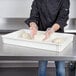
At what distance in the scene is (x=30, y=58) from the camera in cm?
103

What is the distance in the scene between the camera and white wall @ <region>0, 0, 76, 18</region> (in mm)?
2383

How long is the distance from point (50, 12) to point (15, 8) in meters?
0.97

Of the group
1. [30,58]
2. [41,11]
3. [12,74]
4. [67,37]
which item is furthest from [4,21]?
[30,58]

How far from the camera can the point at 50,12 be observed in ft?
4.99

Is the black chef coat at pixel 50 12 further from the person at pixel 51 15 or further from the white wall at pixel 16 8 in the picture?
the white wall at pixel 16 8

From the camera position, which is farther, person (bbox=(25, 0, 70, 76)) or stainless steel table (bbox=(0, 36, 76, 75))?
person (bbox=(25, 0, 70, 76))

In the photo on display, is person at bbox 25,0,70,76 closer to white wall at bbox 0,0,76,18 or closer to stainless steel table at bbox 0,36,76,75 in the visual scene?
stainless steel table at bbox 0,36,76,75

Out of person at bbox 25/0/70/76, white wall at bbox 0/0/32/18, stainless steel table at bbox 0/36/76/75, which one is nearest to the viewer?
stainless steel table at bbox 0/36/76/75

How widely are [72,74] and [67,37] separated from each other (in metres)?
1.10

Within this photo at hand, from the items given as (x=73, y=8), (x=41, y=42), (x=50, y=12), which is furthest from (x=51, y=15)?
(x=73, y=8)

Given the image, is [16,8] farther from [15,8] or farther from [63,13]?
[63,13]

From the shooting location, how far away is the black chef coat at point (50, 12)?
149 cm

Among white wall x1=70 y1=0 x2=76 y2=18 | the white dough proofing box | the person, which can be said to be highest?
white wall x1=70 y1=0 x2=76 y2=18

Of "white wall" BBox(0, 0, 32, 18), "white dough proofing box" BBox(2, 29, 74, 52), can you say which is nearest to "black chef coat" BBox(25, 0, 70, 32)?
"white dough proofing box" BBox(2, 29, 74, 52)
